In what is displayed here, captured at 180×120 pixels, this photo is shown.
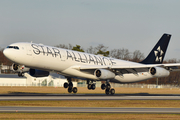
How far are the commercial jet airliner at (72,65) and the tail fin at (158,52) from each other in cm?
390

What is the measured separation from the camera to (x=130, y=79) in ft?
195

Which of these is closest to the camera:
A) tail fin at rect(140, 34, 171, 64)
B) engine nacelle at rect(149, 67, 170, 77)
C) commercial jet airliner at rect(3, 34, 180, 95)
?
commercial jet airliner at rect(3, 34, 180, 95)

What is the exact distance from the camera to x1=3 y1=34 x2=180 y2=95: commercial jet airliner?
42375 millimetres

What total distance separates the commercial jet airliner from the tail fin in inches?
153

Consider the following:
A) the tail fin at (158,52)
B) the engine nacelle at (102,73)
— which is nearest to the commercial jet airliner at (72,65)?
the engine nacelle at (102,73)

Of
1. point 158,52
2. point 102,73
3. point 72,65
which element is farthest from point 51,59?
point 158,52

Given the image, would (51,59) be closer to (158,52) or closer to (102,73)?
(102,73)

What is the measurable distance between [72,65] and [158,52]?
2394 centimetres

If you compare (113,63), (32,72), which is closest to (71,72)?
(32,72)

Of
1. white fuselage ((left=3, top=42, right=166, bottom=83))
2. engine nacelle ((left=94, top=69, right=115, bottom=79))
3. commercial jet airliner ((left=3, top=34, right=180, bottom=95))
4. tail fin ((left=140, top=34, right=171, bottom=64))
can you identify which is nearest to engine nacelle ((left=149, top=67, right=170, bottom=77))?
commercial jet airliner ((left=3, top=34, right=180, bottom=95))

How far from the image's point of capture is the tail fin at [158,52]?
6219 cm

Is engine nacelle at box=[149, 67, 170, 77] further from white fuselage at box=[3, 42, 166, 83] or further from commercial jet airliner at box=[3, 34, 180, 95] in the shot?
white fuselage at box=[3, 42, 166, 83]

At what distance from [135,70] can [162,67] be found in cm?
534

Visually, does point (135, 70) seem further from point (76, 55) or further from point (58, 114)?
point (58, 114)
